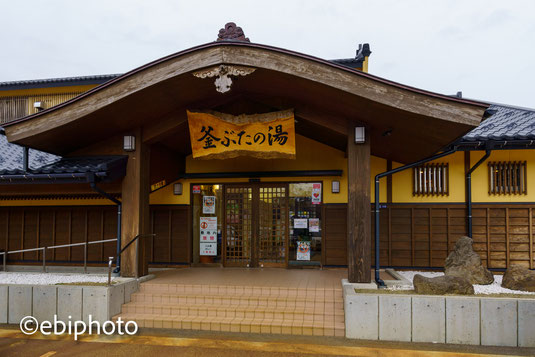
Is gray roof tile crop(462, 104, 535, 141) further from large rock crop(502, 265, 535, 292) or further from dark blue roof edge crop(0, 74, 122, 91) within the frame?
dark blue roof edge crop(0, 74, 122, 91)

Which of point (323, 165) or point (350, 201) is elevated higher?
point (323, 165)

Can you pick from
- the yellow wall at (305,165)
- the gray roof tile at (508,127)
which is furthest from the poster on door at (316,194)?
the gray roof tile at (508,127)

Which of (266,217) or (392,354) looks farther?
(266,217)

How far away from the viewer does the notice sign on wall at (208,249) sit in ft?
33.6

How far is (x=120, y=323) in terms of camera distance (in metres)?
6.66

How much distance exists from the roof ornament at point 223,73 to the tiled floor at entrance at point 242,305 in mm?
3846

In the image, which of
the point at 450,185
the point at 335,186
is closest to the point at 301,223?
the point at 335,186

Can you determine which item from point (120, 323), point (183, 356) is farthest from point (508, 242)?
point (120, 323)

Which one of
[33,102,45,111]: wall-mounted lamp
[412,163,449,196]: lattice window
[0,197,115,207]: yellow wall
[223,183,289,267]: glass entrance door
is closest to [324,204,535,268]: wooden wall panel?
[412,163,449,196]: lattice window

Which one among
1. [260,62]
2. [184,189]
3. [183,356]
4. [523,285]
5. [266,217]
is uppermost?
[260,62]

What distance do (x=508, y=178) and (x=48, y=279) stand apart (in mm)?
10567

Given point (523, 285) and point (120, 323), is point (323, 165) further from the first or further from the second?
point (120, 323)

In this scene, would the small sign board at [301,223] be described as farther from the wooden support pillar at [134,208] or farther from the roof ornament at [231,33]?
the roof ornament at [231,33]

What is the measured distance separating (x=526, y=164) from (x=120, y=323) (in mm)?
9552
